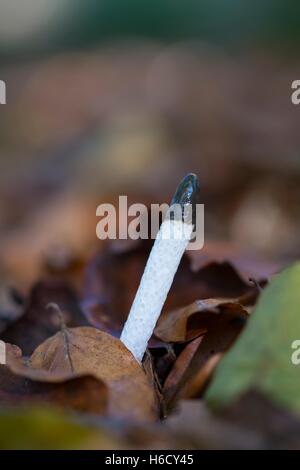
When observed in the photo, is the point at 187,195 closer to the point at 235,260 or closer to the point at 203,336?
the point at 203,336

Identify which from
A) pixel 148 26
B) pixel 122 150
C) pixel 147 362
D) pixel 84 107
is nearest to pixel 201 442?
pixel 147 362

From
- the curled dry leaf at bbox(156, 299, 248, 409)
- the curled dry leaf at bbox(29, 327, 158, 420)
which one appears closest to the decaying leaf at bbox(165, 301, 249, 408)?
the curled dry leaf at bbox(156, 299, 248, 409)

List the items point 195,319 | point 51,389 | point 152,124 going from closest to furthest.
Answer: point 51,389, point 195,319, point 152,124

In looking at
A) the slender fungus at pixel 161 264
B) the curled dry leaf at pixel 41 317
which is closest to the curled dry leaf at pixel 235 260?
the curled dry leaf at pixel 41 317

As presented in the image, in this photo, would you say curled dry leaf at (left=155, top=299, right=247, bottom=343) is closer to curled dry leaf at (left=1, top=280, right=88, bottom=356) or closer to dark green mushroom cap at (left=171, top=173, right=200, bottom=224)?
dark green mushroom cap at (left=171, top=173, right=200, bottom=224)

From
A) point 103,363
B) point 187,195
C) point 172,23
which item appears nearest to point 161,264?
point 187,195

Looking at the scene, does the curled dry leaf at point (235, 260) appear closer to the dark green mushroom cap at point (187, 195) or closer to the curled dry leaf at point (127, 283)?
the curled dry leaf at point (127, 283)
